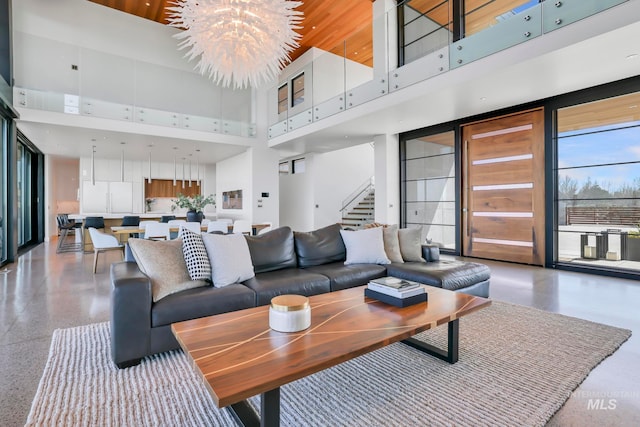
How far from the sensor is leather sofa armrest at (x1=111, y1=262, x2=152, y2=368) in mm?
2010

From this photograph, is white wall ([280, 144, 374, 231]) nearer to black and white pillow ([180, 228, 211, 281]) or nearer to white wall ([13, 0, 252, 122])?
white wall ([13, 0, 252, 122])

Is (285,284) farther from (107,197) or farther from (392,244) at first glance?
(107,197)

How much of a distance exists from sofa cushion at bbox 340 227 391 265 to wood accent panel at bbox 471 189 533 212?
3.52 meters

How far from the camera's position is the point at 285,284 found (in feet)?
8.82

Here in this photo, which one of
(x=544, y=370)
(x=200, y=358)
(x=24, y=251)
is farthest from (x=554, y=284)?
(x=24, y=251)

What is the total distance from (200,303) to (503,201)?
570cm

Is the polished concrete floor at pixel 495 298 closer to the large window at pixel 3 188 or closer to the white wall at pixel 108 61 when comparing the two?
the large window at pixel 3 188

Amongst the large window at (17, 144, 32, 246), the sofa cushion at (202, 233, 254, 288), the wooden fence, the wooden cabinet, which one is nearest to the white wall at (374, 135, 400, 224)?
the wooden fence

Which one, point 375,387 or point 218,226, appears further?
point 218,226

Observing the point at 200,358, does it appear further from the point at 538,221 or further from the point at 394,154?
the point at 394,154

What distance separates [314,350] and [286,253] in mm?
1952

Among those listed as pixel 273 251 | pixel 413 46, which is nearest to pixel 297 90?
pixel 413 46

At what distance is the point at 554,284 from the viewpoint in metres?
4.20

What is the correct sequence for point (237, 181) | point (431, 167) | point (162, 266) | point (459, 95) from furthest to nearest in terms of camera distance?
1. point (237, 181)
2. point (431, 167)
3. point (459, 95)
4. point (162, 266)
